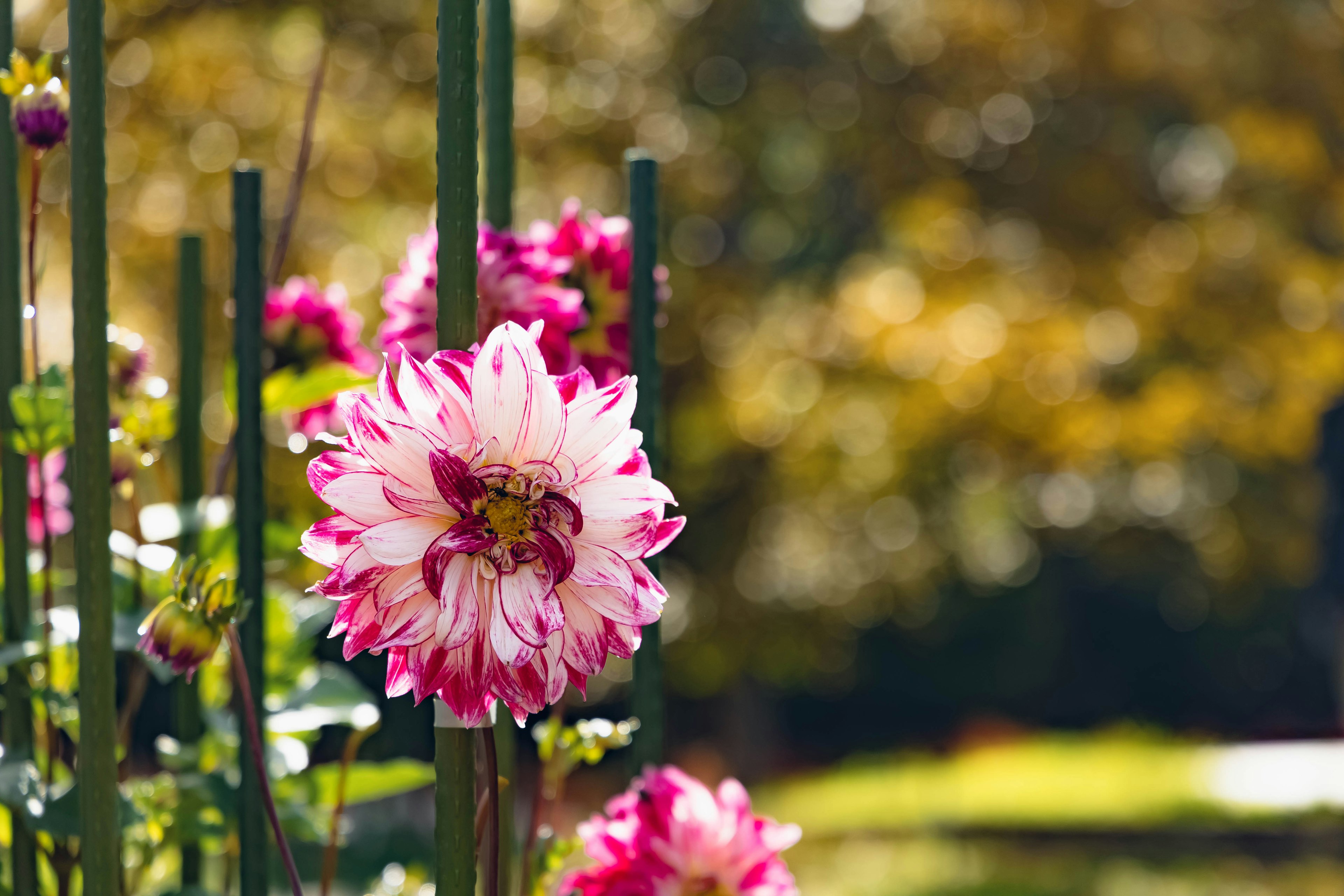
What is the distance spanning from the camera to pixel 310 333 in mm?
875

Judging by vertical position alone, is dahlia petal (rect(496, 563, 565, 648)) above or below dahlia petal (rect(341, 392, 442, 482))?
below

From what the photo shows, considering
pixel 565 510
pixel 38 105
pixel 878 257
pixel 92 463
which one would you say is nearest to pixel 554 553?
pixel 565 510

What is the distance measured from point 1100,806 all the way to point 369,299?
356cm

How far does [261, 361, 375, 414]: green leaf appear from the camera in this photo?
2.41 feet

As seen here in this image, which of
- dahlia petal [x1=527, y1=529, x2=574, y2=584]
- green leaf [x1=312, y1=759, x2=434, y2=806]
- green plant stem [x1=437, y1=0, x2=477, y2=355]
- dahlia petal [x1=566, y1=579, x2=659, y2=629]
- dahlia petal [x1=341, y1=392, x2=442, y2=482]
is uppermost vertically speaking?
green plant stem [x1=437, y1=0, x2=477, y2=355]

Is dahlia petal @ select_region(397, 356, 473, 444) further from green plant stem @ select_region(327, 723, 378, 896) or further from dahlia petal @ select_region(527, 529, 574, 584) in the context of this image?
green plant stem @ select_region(327, 723, 378, 896)

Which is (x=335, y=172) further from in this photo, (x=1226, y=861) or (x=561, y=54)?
(x=1226, y=861)

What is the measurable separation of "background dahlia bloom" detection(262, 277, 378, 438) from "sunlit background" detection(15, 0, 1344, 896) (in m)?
2.02

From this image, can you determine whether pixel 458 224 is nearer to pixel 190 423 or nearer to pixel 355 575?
pixel 355 575

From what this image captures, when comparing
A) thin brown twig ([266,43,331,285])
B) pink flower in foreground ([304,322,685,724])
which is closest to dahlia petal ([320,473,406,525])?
pink flower in foreground ([304,322,685,724])

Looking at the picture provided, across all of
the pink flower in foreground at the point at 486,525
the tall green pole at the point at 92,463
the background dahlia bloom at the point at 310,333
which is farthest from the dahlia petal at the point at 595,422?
the background dahlia bloom at the point at 310,333

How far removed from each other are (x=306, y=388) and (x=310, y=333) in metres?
0.12

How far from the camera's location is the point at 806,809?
5.83 meters

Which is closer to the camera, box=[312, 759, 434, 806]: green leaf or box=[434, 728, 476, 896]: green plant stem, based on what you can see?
box=[434, 728, 476, 896]: green plant stem
